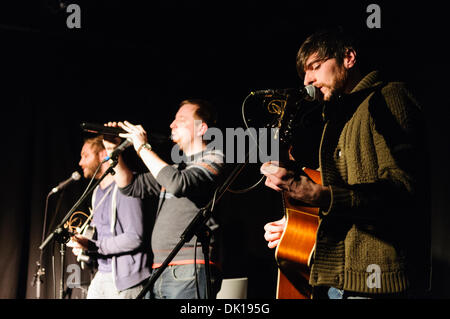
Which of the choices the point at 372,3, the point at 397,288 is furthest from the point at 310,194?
the point at 372,3

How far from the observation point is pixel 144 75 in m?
3.90

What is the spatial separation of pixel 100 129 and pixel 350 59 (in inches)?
59.8

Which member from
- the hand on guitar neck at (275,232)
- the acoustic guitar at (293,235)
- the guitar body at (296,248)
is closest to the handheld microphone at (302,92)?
the acoustic guitar at (293,235)

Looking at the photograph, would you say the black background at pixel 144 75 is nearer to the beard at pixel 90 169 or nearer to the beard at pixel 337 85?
the beard at pixel 90 169

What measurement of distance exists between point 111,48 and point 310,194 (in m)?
3.19

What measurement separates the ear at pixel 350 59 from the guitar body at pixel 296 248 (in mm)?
462

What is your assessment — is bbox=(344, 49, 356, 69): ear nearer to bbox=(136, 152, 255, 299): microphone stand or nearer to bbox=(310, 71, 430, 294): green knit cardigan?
bbox=(310, 71, 430, 294): green knit cardigan

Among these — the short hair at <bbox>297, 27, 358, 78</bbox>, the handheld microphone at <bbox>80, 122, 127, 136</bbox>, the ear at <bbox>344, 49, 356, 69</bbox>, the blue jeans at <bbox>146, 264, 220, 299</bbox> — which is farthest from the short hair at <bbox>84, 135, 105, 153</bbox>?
the ear at <bbox>344, 49, 356, 69</bbox>

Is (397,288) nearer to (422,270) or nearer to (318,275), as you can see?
(422,270)

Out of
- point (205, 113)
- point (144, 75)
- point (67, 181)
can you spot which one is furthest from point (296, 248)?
point (144, 75)

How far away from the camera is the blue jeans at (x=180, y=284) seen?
6.79 feet

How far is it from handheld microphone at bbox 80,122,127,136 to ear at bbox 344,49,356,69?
1433 mm

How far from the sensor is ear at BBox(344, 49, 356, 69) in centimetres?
160

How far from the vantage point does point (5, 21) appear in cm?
348
